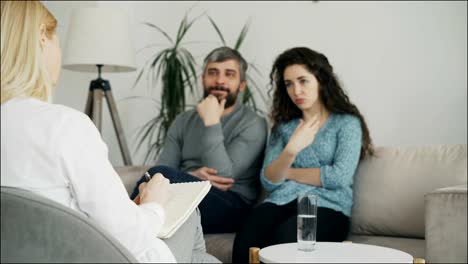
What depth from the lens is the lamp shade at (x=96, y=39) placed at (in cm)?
361

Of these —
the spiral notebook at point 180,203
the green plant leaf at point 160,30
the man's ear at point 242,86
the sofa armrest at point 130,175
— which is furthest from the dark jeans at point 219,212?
the green plant leaf at point 160,30

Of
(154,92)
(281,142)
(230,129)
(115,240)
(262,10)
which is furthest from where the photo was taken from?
(154,92)

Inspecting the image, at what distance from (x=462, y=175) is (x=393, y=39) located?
1.05 meters

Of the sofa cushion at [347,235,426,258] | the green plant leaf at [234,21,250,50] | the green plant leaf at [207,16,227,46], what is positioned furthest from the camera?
the green plant leaf at [207,16,227,46]

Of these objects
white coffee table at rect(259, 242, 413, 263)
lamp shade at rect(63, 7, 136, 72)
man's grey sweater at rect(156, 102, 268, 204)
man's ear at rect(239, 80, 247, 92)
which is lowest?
white coffee table at rect(259, 242, 413, 263)

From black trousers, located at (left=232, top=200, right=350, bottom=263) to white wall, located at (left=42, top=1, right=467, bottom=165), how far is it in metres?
0.94

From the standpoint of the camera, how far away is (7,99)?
109 cm

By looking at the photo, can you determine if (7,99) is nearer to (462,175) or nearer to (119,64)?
(462,175)

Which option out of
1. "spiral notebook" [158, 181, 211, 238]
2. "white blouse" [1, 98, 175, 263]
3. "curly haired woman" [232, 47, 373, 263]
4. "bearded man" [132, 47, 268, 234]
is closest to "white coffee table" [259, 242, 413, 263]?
"spiral notebook" [158, 181, 211, 238]

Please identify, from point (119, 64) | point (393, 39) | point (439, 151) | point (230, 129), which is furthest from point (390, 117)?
point (119, 64)

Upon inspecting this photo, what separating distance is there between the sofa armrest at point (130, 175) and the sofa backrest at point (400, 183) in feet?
3.56

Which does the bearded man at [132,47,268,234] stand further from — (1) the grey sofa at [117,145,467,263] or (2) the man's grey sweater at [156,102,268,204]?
(1) the grey sofa at [117,145,467,263]

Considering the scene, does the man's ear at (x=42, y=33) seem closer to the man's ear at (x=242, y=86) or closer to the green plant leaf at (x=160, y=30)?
the man's ear at (x=242, y=86)

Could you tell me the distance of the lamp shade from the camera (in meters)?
3.61
